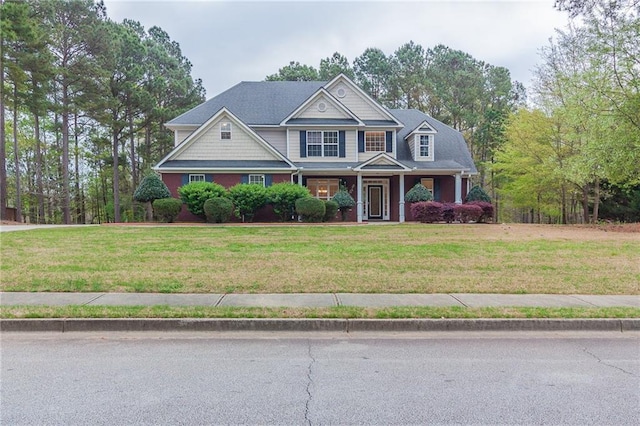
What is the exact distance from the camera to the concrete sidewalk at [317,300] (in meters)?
6.11

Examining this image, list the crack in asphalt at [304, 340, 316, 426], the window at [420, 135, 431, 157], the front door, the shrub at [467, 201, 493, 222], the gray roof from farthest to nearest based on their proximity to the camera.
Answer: the front door → the window at [420, 135, 431, 157] → the gray roof → the shrub at [467, 201, 493, 222] → the crack in asphalt at [304, 340, 316, 426]

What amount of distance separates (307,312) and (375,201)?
19.7 meters

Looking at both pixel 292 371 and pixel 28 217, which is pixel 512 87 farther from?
pixel 28 217

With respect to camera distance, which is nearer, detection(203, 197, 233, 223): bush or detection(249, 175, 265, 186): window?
detection(203, 197, 233, 223): bush

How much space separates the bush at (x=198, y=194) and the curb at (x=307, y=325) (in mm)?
13776

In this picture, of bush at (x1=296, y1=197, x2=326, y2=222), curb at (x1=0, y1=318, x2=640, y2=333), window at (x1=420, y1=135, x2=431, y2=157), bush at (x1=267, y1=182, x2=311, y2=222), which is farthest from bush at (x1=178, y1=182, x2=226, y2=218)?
curb at (x1=0, y1=318, x2=640, y2=333)

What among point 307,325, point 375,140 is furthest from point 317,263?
point 375,140

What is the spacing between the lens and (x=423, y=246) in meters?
11.5

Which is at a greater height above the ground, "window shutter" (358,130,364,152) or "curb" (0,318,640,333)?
"window shutter" (358,130,364,152)

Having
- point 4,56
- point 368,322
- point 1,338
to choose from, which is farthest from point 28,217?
point 368,322

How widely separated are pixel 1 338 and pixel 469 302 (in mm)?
6540

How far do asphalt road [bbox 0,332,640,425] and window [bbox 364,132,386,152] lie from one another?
1995 cm

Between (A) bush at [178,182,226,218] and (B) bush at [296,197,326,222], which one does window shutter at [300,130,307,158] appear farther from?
(A) bush at [178,182,226,218]

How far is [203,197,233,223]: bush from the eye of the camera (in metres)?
18.4
